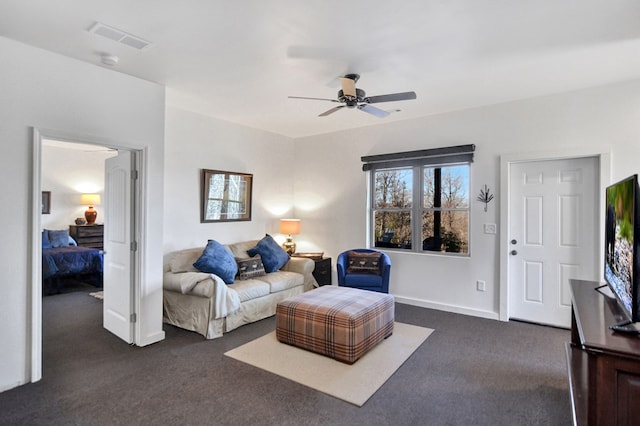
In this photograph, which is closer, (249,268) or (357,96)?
(357,96)

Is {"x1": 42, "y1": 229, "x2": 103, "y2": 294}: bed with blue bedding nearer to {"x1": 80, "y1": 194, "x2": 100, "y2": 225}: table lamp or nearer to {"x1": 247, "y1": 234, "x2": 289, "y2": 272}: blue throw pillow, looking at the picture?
{"x1": 80, "y1": 194, "x2": 100, "y2": 225}: table lamp

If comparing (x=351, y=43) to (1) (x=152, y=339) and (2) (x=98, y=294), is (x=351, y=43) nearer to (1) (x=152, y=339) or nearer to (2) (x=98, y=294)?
(1) (x=152, y=339)

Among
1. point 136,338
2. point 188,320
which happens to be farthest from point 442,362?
point 136,338

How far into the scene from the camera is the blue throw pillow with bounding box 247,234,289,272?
4.77 meters

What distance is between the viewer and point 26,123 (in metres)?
2.67

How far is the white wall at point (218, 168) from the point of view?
4391 millimetres

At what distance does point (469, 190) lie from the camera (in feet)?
14.7

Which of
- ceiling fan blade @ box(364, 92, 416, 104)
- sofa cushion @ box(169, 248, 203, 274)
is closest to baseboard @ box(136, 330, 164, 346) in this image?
sofa cushion @ box(169, 248, 203, 274)

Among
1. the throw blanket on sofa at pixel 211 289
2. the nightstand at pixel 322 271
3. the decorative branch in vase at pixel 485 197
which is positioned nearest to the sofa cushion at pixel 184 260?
the throw blanket on sofa at pixel 211 289

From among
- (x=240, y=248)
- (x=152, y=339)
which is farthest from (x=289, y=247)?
(x=152, y=339)

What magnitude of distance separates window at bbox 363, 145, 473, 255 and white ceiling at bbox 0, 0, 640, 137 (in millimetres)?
1093

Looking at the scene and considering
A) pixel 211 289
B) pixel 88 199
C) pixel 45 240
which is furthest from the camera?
pixel 88 199

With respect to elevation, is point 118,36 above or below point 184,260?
→ above

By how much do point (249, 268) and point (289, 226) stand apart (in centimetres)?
129
